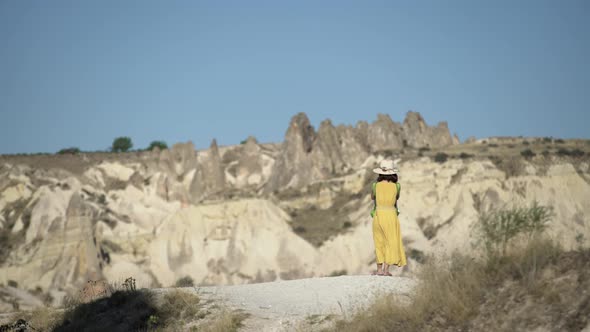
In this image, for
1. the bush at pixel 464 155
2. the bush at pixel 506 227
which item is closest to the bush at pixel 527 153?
the bush at pixel 464 155

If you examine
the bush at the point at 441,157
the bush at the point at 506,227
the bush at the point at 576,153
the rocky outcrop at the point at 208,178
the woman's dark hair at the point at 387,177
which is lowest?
the bush at the point at 506,227

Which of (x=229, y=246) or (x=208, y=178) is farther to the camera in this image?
(x=208, y=178)

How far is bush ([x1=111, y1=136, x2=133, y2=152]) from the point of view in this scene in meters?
142

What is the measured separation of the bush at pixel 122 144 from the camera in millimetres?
142250

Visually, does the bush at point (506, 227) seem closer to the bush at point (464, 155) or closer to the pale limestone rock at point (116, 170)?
the bush at point (464, 155)

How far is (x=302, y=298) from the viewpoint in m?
13.8

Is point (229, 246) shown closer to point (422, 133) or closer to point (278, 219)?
point (278, 219)

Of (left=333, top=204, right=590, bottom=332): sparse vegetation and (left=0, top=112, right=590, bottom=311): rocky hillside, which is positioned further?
(left=0, top=112, right=590, bottom=311): rocky hillside

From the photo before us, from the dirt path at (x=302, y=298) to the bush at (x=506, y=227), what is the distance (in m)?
1.38

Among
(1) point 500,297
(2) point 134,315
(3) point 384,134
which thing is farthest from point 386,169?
(3) point 384,134

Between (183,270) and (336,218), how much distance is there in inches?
494

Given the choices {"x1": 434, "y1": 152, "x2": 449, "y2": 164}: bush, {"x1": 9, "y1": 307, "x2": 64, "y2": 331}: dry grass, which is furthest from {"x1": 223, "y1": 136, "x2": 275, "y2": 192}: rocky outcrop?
{"x1": 9, "y1": 307, "x2": 64, "y2": 331}: dry grass

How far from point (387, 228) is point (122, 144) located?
132m

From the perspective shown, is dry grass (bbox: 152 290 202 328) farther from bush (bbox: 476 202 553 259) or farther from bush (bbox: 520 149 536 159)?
bush (bbox: 520 149 536 159)
